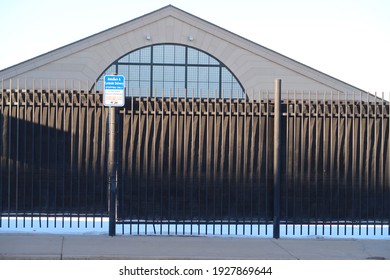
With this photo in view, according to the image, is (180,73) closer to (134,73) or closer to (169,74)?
(169,74)

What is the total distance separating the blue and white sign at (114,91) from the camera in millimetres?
10523

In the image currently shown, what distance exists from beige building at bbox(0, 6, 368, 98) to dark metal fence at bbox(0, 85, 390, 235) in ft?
93.7

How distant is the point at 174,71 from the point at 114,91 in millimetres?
28595

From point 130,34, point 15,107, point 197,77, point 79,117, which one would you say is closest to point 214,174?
point 79,117

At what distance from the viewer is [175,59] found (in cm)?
4022

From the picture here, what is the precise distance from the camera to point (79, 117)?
35.9 feet

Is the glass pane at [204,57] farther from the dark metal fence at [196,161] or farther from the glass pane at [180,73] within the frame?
the dark metal fence at [196,161]

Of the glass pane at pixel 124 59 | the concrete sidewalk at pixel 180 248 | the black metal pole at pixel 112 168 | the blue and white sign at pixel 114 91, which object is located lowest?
the concrete sidewalk at pixel 180 248

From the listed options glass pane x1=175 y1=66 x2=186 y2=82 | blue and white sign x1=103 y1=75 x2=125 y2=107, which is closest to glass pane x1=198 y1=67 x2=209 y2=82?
glass pane x1=175 y1=66 x2=186 y2=82

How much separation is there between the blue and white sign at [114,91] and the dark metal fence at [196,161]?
358mm

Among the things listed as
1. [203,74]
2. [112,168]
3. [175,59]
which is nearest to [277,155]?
[112,168]

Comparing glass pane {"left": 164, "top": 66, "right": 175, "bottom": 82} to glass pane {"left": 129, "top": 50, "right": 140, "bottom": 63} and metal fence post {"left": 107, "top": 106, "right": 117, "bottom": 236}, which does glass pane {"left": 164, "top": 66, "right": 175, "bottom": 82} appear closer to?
glass pane {"left": 129, "top": 50, "right": 140, "bottom": 63}

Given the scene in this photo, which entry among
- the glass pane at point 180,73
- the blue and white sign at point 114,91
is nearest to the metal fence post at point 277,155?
the blue and white sign at point 114,91

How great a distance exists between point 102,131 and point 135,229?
1991mm
